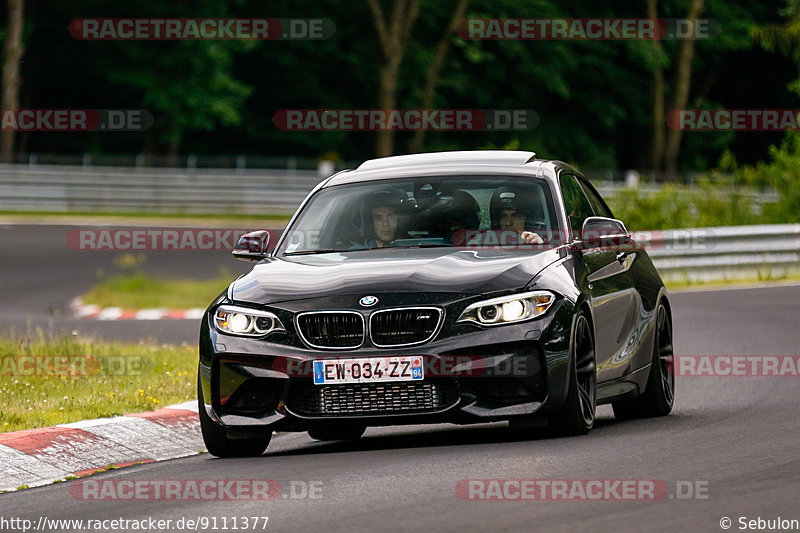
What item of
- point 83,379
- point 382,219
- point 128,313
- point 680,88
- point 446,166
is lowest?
point 128,313

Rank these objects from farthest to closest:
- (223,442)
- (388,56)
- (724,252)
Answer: (388,56) → (724,252) → (223,442)

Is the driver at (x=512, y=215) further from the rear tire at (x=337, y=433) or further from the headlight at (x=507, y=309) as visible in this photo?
the rear tire at (x=337, y=433)

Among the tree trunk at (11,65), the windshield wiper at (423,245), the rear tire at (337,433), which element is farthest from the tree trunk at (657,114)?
the windshield wiper at (423,245)

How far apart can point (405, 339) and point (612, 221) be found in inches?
74.2

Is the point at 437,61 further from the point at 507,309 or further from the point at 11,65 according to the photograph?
the point at 507,309

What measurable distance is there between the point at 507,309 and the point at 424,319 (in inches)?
17.2

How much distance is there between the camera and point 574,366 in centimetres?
916

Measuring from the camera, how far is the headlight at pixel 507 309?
8914mm

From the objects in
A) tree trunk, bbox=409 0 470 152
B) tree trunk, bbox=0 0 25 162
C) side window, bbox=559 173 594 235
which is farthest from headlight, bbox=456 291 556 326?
tree trunk, bbox=409 0 470 152

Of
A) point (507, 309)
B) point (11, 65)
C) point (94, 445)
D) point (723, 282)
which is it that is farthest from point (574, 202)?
point (11, 65)

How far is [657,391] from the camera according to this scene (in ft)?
35.7

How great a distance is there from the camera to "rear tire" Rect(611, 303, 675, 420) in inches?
428

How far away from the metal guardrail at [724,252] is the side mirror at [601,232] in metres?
14.2

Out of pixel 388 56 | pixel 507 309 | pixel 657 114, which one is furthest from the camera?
pixel 657 114
